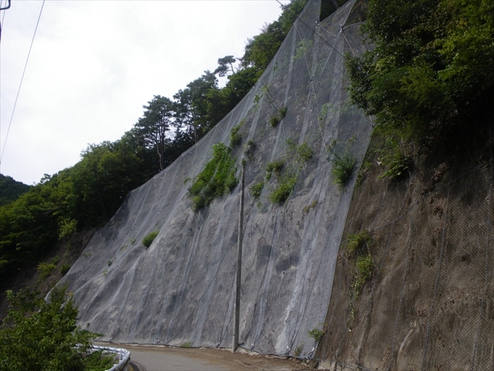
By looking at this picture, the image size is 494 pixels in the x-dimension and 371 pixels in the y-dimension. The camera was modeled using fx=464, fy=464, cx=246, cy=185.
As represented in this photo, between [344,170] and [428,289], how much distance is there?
5.57 metres

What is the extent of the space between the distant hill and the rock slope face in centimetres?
3430

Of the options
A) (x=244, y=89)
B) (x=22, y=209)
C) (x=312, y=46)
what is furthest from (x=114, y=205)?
(x=312, y=46)

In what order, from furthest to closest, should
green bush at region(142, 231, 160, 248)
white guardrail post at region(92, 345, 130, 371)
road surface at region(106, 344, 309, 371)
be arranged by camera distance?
green bush at region(142, 231, 160, 248)
road surface at region(106, 344, 309, 371)
white guardrail post at region(92, 345, 130, 371)

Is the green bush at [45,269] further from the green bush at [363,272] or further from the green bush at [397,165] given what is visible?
the green bush at [397,165]

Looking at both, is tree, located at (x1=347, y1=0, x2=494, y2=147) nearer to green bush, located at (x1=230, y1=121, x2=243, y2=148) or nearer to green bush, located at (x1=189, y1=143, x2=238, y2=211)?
green bush, located at (x1=189, y1=143, x2=238, y2=211)

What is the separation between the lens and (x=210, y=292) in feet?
59.5

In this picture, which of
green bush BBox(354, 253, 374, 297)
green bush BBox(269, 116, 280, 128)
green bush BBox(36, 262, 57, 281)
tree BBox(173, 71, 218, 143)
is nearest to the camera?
green bush BBox(354, 253, 374, 297)

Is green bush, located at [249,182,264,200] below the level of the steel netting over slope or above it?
A: above

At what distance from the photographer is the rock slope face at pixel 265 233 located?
13086 mm

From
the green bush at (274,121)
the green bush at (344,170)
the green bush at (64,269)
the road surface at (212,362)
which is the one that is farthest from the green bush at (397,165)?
the green bush at (64,269)

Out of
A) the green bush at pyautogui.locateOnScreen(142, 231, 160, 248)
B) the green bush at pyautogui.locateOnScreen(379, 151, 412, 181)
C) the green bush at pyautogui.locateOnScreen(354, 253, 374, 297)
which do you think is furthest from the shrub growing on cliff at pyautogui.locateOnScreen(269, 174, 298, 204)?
the green bush at pyautogui.locateOnScreen(142, 231, 160, 248)

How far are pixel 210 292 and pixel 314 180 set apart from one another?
6.42 m

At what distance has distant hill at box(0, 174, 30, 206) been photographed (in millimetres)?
57156

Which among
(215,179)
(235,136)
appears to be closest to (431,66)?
(235,136)
